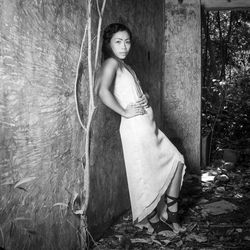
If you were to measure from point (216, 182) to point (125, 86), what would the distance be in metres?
2.67

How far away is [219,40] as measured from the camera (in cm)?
826

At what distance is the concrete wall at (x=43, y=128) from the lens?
186 centimetres

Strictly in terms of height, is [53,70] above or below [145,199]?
above

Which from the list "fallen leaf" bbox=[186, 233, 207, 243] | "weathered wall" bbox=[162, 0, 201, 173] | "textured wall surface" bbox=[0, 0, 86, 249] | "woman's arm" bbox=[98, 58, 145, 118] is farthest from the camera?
"weathered wall" bbox=[162, 0, 201, 173]

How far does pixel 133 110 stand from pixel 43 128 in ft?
3.22

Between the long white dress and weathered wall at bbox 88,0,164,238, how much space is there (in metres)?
0.22

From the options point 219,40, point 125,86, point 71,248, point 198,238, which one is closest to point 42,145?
point 71,248

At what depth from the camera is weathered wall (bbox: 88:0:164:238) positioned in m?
2.98

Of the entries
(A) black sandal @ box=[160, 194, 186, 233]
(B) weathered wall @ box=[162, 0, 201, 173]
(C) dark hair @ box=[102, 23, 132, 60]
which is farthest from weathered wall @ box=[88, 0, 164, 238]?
(B) weathered wall @ box=[162, 0, 201, 173]

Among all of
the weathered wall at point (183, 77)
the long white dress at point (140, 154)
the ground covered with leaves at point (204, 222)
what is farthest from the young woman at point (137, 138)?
the weathered wall at point (183, 77)

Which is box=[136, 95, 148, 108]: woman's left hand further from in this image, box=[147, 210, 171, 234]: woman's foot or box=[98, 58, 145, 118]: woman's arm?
box=[147, 210, 171, 234]: woman's foot

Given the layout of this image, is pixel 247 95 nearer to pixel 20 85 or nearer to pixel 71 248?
pixel 71 248

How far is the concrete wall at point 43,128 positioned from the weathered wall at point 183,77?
7.41 ft

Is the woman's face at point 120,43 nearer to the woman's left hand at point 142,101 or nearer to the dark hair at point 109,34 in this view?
the dark hair at point 109,34
